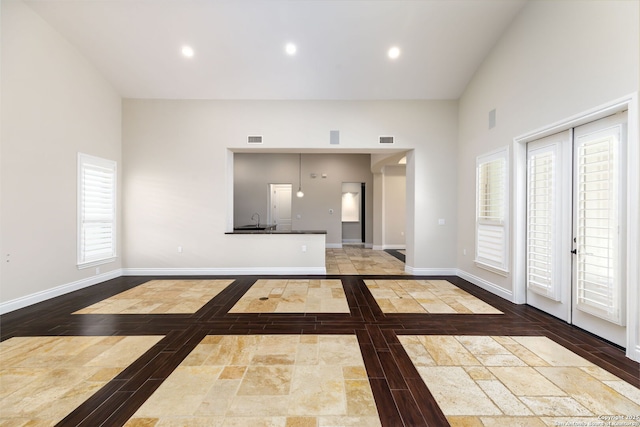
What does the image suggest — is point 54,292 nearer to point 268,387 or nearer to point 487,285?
point 268,387

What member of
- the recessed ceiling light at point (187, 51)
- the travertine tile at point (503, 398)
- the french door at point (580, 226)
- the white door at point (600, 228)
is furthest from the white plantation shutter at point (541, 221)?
the recessed ceiling light at point (187, 51)

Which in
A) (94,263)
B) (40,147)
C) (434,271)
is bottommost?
(434,271)

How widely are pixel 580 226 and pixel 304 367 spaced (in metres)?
3.20

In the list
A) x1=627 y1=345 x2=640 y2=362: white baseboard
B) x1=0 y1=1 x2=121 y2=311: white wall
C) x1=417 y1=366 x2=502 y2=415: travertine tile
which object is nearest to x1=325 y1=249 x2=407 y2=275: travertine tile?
x1=627 y1=345 x2=640 y2=362: white baseboard

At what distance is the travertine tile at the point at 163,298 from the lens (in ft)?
11.7

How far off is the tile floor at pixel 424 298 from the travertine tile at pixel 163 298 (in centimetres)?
256

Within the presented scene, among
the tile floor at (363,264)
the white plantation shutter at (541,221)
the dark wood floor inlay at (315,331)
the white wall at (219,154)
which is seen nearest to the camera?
the dark wood floor inlay at (315,331)

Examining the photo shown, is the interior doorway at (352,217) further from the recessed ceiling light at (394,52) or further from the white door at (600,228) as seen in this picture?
the white door at (600,228)

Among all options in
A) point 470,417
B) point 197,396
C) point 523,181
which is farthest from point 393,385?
point 523,181

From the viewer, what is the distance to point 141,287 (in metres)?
4.66

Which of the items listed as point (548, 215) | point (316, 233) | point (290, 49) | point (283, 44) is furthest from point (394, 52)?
point (316, 233)

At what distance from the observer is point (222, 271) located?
5.58 meters

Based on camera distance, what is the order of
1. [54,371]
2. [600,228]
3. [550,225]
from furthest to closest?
[550,225], [600,228], [54,371]

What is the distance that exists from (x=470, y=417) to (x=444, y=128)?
16.7 ft
